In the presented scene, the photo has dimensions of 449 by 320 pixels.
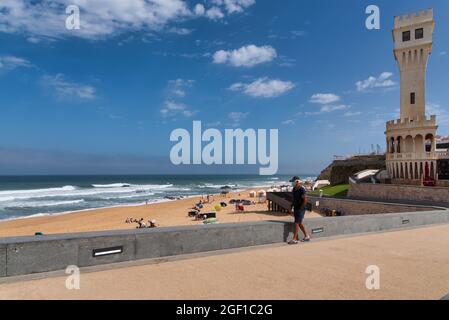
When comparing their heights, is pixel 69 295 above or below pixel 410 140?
below

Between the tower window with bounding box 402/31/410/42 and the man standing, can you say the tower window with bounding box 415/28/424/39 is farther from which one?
the man standing

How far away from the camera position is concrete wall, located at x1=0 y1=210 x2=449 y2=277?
4.79 meters

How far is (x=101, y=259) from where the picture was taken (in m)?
5.35

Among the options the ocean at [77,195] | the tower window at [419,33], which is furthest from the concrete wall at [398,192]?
the ocean at [77,195]

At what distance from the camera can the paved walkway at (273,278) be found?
4.19 m

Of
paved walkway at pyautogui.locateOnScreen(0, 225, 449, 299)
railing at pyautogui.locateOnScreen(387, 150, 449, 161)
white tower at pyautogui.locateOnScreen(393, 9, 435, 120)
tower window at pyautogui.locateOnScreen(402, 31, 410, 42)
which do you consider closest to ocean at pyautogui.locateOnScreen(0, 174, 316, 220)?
railing at pyautogui.locateOnScreen(387, 150, 449, 161)

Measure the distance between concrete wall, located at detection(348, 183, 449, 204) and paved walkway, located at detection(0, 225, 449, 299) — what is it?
1732 centimetres

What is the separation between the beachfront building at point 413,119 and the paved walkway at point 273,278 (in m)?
23.9

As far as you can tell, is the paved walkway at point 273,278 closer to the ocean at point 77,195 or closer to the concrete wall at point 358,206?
the concrete wall at point 358,206

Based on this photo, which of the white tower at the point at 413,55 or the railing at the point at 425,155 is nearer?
the railing at the point at 425,155

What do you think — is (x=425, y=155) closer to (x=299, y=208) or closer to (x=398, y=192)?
(x=398, y=192)
